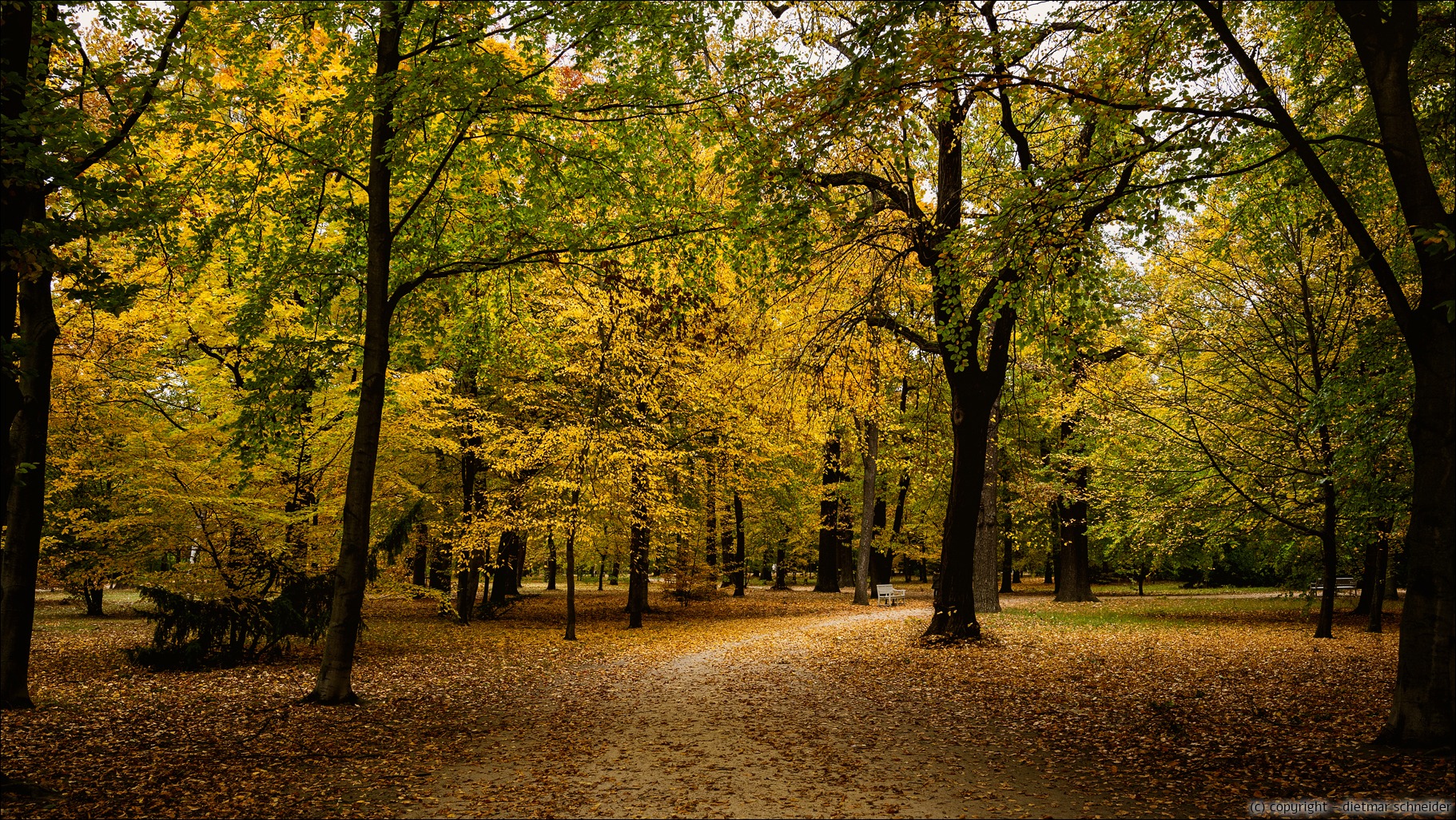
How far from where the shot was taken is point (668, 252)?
10.7m

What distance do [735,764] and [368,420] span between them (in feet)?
19.6

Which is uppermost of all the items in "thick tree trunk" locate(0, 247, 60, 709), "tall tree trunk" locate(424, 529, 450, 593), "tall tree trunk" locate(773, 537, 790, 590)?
"thick tree trunk" locate(0, 247, 60, 709)

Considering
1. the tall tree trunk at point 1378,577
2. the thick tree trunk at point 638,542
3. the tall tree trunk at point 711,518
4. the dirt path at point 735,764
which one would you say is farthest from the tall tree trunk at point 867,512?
the dirt path at point 735,764

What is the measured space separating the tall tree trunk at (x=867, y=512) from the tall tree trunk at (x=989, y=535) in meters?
6.93

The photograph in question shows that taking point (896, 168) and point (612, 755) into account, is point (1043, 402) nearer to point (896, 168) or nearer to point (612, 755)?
point (896, 168)

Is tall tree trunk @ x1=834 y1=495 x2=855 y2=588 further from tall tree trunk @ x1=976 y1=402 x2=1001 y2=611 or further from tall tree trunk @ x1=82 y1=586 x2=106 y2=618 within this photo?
tall tree trunk @ x1=82 y1=586 x2=106 y2=618

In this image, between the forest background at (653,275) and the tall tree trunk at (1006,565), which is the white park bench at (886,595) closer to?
the forest background at (653,275)

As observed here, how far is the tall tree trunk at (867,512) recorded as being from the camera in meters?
26.1

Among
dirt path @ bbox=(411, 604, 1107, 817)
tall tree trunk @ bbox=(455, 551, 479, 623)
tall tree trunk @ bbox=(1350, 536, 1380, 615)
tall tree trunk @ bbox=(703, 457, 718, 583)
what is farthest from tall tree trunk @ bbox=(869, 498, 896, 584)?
dirt path @ bbox=(411, 604, 1107, 817)

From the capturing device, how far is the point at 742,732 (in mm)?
8008

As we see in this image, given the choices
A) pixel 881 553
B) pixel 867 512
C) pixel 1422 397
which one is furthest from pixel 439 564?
pixel 1422 397

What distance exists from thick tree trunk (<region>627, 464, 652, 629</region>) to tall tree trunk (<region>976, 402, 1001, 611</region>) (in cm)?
765

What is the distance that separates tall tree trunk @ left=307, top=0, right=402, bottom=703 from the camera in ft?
29.8

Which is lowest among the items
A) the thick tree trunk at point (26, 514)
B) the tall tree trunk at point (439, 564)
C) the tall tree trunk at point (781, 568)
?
the tall tree trunk at point (781, 568)
